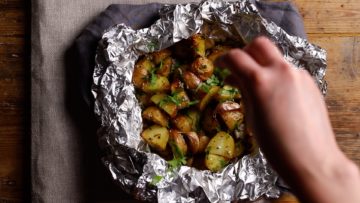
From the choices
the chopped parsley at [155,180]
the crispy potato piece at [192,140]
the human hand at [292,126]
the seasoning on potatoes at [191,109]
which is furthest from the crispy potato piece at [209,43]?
the human hand at [292,126]

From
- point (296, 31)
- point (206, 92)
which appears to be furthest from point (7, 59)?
point (296, 31)

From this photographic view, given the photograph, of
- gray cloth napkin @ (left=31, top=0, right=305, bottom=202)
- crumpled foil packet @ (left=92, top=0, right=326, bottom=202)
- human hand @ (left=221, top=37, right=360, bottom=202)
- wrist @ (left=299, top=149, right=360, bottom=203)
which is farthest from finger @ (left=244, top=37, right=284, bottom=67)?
gray cloth napkin @ (left=31, top=0, right=305, bottom=202)

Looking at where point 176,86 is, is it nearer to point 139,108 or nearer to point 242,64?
point 139,108

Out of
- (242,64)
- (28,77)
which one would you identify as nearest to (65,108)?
(28,77)

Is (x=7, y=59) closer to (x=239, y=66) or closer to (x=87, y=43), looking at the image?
(x=87, y=43)

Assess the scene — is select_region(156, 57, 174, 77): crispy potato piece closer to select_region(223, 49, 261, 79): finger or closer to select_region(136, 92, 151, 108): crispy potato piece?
select_region(136, 92, 151, 108): crispy potato piece

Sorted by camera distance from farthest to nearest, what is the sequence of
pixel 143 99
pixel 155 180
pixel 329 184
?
1. pixel 143 99
2. pixel 155 180
3. pixel 329 184
